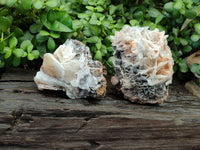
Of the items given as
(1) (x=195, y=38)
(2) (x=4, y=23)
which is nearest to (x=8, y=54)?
(2) (x=4, y=23)

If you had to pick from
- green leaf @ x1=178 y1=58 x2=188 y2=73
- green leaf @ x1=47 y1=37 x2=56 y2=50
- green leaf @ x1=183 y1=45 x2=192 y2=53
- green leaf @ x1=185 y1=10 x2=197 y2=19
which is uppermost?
green leaf @ x1=185 y1=10 x2=197 y2=19

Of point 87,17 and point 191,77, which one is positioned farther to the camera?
point 191,77

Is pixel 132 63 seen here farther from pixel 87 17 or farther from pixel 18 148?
pixel 18 148

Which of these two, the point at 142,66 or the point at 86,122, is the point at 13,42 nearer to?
the point at 86,122

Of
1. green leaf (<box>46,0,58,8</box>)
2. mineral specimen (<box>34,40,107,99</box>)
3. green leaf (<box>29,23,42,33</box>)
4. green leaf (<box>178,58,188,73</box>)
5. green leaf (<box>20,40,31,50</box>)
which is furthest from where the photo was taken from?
green leaf (<box>178,58,188,73</box>)

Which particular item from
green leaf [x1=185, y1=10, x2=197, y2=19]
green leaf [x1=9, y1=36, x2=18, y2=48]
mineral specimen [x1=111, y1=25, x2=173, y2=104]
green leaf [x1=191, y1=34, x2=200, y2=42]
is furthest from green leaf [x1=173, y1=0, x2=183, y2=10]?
green leaf [x1=9, y1=36, x2=18, y2=48]

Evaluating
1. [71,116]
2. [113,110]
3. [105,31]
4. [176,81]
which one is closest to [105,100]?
[113,110]

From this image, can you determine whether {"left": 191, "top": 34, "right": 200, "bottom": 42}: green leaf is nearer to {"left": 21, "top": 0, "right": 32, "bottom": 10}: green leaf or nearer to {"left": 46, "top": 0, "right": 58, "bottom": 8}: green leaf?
{"left": 46, "top": 0, "right": 58, "bottom": 8}: green leaf
